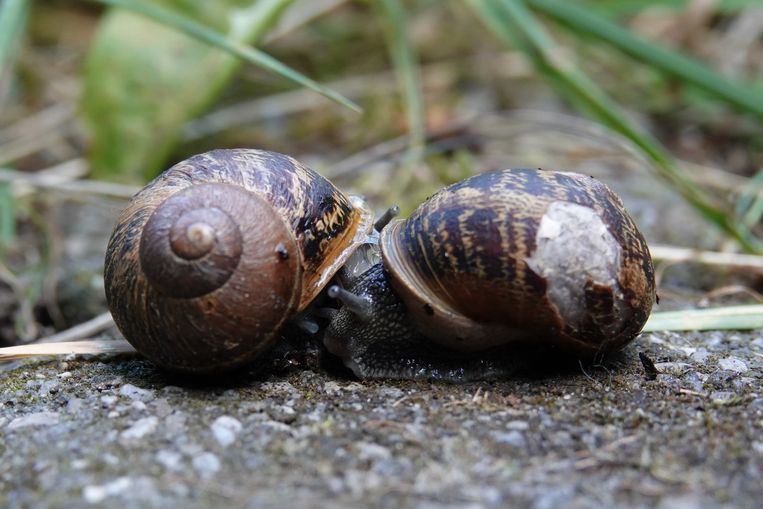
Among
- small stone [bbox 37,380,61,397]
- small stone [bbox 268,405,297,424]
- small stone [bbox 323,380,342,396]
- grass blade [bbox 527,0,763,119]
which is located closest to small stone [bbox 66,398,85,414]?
small stone [bbox 37,380,61,397]

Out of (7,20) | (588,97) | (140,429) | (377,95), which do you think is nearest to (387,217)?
(140,429)

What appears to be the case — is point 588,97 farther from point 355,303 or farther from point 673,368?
point 355,303

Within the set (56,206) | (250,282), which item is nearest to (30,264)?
(56,206)

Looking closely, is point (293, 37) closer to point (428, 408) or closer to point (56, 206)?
point (56, 206)

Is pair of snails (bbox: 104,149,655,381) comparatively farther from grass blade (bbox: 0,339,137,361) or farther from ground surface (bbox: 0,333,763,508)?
grass blade (bbox: 0,339,137,361)

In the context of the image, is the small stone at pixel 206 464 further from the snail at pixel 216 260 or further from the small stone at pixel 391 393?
the small stone at pixel 391 393

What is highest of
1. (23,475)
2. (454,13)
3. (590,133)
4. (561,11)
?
(454,13)

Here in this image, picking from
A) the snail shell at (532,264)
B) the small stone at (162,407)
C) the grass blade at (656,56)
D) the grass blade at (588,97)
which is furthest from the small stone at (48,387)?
the grass blade at (656,56)
